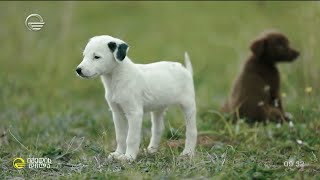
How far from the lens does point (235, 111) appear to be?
9180mm

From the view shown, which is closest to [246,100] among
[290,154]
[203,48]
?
[290,154]

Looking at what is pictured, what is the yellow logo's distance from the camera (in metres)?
6.61

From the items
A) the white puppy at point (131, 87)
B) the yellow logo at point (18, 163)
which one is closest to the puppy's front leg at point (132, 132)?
the white puppy at point (131, 87)

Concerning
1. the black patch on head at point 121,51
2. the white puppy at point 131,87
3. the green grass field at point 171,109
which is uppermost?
the black patch on head at point 121,51

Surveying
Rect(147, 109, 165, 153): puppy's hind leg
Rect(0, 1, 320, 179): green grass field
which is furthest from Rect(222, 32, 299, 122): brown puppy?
Rect(147, 109, 165, 153): puppy's hind leg

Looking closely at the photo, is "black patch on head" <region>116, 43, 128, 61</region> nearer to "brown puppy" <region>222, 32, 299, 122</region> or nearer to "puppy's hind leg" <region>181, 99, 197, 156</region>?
"puppy's hind leg" <region>181, 99, 197, 156</region>

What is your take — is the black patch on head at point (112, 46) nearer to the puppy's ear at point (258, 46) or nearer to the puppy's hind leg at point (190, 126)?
the puppy's hind leg at point (190, 126)

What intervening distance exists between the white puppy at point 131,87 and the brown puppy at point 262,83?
2203 millimetres

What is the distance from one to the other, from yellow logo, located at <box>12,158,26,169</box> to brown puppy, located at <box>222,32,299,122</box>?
10.6ft

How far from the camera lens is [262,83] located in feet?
30.7

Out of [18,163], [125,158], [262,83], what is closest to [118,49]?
[125,158]

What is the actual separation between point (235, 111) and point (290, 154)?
1.75m

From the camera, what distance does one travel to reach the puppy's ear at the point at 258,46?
939cm

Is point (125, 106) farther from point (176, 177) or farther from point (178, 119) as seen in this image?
point (178, 119)
